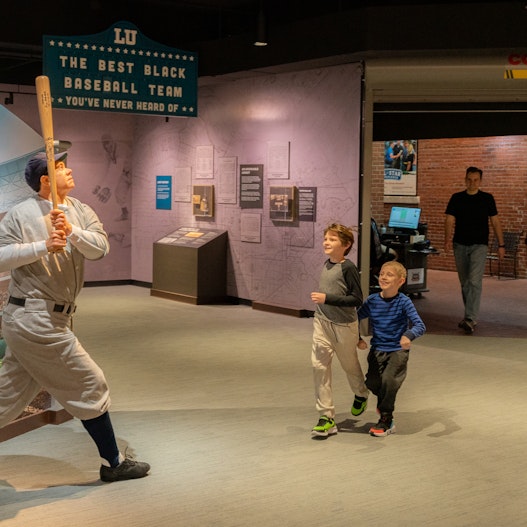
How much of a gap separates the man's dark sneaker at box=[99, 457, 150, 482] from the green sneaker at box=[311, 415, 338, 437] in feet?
4.05

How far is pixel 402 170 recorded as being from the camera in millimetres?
18578

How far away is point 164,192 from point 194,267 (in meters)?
1.97

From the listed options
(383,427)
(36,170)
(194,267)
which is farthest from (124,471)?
(194,267)

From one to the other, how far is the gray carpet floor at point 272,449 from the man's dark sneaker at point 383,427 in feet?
0.22

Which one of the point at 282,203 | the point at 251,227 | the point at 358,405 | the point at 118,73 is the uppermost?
the point at 118,73

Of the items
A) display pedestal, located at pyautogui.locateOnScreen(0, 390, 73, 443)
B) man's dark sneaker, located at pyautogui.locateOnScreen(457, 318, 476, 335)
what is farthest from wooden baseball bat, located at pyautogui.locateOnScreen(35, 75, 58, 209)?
man's dark sneaker, located at pyautogui.locateOnScreen(457, 318, 476, 335)

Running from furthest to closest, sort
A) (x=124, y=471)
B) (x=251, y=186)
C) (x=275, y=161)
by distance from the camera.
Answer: (x=251, y=186) → (x=275, y=161) → (x=124, y=471)

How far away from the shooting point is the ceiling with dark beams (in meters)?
9.17

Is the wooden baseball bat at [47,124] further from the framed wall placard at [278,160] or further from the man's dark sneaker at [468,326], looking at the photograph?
the framed wall placard at [278,160]

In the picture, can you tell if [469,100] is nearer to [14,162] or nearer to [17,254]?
[14,162]

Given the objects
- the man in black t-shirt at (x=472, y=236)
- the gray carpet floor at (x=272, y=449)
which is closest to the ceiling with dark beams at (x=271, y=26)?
the man in black t-shirt at (x=472, y=236)

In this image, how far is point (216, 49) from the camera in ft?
37.1

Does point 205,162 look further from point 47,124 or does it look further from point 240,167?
point 47,124

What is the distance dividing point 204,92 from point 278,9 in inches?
61.3
